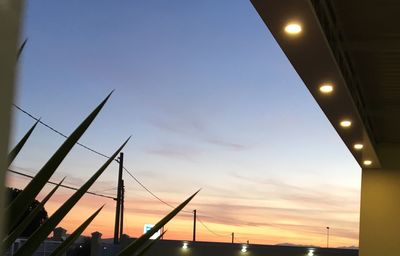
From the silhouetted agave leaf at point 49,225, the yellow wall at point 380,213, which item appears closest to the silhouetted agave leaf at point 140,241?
the silhouetted agave leaf at point 49,225

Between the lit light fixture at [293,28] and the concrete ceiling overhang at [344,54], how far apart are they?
0.03 metres

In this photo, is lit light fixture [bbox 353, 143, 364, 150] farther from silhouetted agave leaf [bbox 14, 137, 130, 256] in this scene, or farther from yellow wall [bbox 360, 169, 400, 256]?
silhouetted agave leaf [bbox 14, 137, 130, 256]

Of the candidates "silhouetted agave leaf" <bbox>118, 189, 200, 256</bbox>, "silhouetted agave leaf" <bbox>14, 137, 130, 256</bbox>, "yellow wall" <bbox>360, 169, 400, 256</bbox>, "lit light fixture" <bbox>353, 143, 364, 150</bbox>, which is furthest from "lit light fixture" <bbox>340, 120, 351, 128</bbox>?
"silhouetted agave leaf" <bbox>14, 137, 130, 256</bbox>

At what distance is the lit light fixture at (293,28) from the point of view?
3373 millimetres

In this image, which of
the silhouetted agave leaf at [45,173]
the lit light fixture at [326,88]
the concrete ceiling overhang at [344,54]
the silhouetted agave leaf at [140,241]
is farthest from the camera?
the lit light fixture at [326,88]

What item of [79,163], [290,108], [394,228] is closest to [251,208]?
[79,163]

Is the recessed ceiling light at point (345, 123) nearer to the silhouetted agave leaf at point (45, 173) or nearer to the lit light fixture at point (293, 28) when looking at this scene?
the lit light fixture at point (293, 28)

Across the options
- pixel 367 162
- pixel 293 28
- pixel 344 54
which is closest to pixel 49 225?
pixel 293 28

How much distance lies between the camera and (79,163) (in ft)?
57.7

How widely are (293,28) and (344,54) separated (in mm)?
1463

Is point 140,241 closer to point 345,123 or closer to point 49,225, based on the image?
point 49,225

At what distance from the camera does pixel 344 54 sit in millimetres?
4742

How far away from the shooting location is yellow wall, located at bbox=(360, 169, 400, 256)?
320 inches

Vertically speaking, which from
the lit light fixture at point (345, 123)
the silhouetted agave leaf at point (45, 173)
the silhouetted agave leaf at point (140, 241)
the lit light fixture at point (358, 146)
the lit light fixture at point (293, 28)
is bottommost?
the silhouetted agave leaf at point (140, 241)
